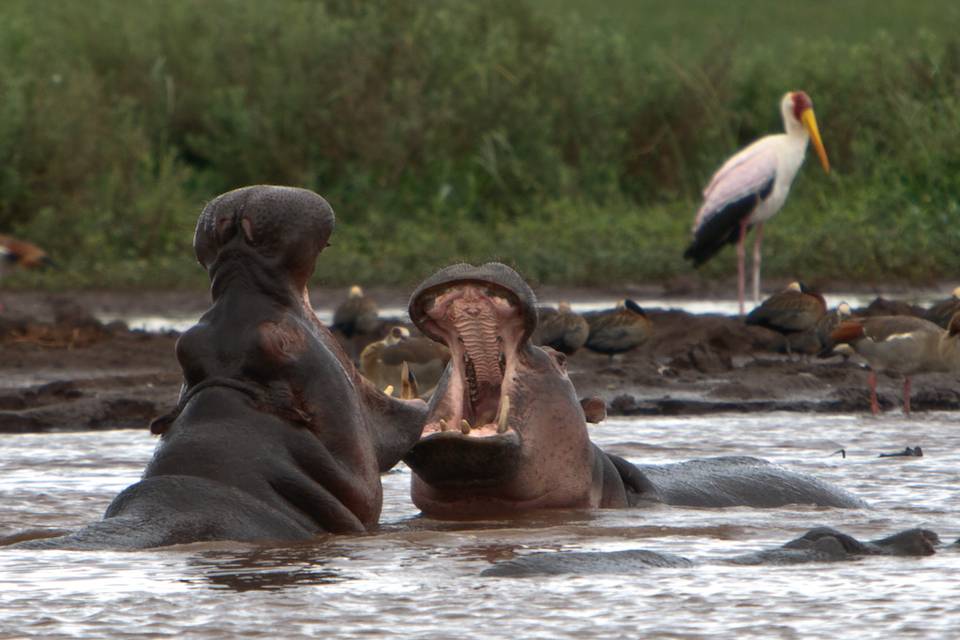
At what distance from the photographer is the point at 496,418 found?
4453 mm

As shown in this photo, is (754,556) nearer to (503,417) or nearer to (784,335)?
(503,417)

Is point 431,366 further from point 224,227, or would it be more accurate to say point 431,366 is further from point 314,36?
point 314,36

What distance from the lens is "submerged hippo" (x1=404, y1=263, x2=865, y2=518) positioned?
4281mm

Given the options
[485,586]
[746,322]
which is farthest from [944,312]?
[485,586]

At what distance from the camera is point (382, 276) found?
15062mm

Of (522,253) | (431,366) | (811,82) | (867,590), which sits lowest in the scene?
(867,590)

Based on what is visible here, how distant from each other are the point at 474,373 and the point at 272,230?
0.91 m

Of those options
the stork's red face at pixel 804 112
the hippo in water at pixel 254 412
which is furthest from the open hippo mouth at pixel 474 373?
the stork's red face at pixel 804 112

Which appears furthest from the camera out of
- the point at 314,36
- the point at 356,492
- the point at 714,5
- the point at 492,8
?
the point at 714,5

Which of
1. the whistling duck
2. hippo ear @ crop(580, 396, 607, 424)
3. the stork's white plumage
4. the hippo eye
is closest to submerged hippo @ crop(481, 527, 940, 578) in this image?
the hippo eye

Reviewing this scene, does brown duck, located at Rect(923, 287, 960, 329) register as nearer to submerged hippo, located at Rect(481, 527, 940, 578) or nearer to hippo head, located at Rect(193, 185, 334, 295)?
submerged hippo, located at Rect(481, 527, 940, 578)

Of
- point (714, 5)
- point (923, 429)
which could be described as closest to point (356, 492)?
point (923, 429)

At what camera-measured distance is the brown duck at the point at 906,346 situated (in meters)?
8.44

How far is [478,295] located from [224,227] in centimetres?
74
